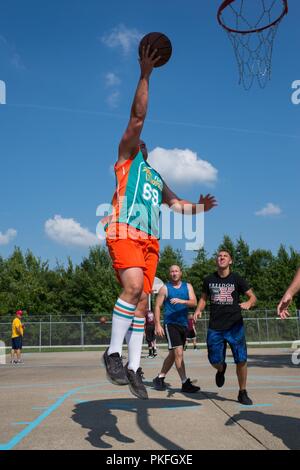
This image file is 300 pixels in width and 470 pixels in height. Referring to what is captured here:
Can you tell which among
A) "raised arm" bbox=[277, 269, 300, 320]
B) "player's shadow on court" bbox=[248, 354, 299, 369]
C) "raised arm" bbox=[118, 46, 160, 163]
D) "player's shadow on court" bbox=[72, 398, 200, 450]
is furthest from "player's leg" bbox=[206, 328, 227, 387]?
"player's shadow on court" bbox=[248, 354, 299, 369]

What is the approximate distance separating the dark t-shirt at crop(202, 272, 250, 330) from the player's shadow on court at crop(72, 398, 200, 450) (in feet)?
4.05

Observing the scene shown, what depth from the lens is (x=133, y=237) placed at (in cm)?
422

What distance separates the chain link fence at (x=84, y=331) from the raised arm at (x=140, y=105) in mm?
27013

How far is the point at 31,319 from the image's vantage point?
30.7 metres

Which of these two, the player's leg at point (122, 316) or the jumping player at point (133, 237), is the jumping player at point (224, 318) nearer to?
the jumping player at point (133, 237)

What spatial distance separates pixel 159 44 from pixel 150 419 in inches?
148

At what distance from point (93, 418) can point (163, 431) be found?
109 centimetres

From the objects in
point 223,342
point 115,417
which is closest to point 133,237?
point 115,417

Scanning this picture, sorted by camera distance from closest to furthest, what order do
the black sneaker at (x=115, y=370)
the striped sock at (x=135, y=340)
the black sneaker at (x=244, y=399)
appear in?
the black sneaker at (x=115, y=370) → the striped sock at (x=135, y=340) → the black sneaker at (x=244, y=399)

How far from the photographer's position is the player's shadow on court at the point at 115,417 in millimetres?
4043

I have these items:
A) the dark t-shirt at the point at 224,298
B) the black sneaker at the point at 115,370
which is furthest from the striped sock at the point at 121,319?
the dark t-shirt at the point at 224,298

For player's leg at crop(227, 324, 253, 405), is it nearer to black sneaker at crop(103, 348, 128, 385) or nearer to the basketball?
black sneaker at crop(103, 348, 128, 385)

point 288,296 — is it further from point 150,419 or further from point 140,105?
point 150,419
